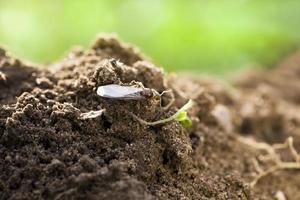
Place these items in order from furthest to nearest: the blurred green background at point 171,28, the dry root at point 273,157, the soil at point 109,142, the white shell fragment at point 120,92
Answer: the blurred green background at point 171,28 → the dry root at point 273,157 → the white shell fragment at point 120,92 → the soil at point 109,142

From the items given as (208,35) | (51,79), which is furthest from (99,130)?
(208,35)

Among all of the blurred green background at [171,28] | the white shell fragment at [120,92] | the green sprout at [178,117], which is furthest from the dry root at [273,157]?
the blurred green background at [171,28]

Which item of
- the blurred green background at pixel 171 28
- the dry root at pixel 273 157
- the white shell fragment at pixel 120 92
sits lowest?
the dry root at pixel 273 157

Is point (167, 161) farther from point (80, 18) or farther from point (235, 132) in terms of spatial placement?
point (80, 18)

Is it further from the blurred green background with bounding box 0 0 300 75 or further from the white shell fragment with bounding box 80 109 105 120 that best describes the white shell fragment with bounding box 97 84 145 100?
the blurred green background with bounding box 0 0 300 75

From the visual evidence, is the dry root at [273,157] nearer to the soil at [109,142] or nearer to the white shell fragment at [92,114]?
the soil at [109,142]
